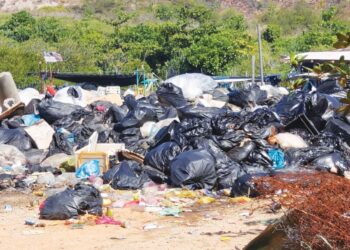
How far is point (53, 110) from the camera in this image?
10.4 metres

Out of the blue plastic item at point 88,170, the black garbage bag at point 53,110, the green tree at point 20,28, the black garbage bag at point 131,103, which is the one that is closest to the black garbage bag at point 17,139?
the black garbage bag at point 53,110

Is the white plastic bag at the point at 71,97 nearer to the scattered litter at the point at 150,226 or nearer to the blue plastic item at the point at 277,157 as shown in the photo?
the blue plastic item at the point at 277,157

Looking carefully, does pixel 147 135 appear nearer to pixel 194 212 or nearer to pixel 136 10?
pixel 194 212

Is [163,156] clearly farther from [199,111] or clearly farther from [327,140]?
[327,140]

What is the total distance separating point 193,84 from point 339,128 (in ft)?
11.9

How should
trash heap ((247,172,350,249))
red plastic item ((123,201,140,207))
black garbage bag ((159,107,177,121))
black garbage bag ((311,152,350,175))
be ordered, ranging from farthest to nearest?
black garbage bag ((159,107,177,121)), black garbage bag ((311,152,350,175)), red plastic item ((123,201,140,207)), trash heap ((247,172,350,249))

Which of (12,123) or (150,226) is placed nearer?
(150,226)

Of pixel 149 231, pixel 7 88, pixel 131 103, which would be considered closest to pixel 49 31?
pixel 7 88

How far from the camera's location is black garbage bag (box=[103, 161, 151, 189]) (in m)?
7.25

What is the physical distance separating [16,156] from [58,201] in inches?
109

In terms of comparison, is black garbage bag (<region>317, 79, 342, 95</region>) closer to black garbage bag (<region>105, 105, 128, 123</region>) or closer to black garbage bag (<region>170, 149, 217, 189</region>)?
black garbage bag (<region>105, 105, 128, 123</region>)

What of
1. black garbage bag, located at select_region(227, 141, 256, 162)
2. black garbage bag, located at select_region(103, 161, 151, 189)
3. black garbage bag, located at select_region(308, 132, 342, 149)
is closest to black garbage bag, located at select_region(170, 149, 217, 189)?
black garbage bag, located at select_region(103, 161, 151, 189)

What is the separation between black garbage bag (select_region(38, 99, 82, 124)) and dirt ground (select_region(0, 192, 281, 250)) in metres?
3.95

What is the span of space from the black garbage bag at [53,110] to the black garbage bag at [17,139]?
866 millimetres
